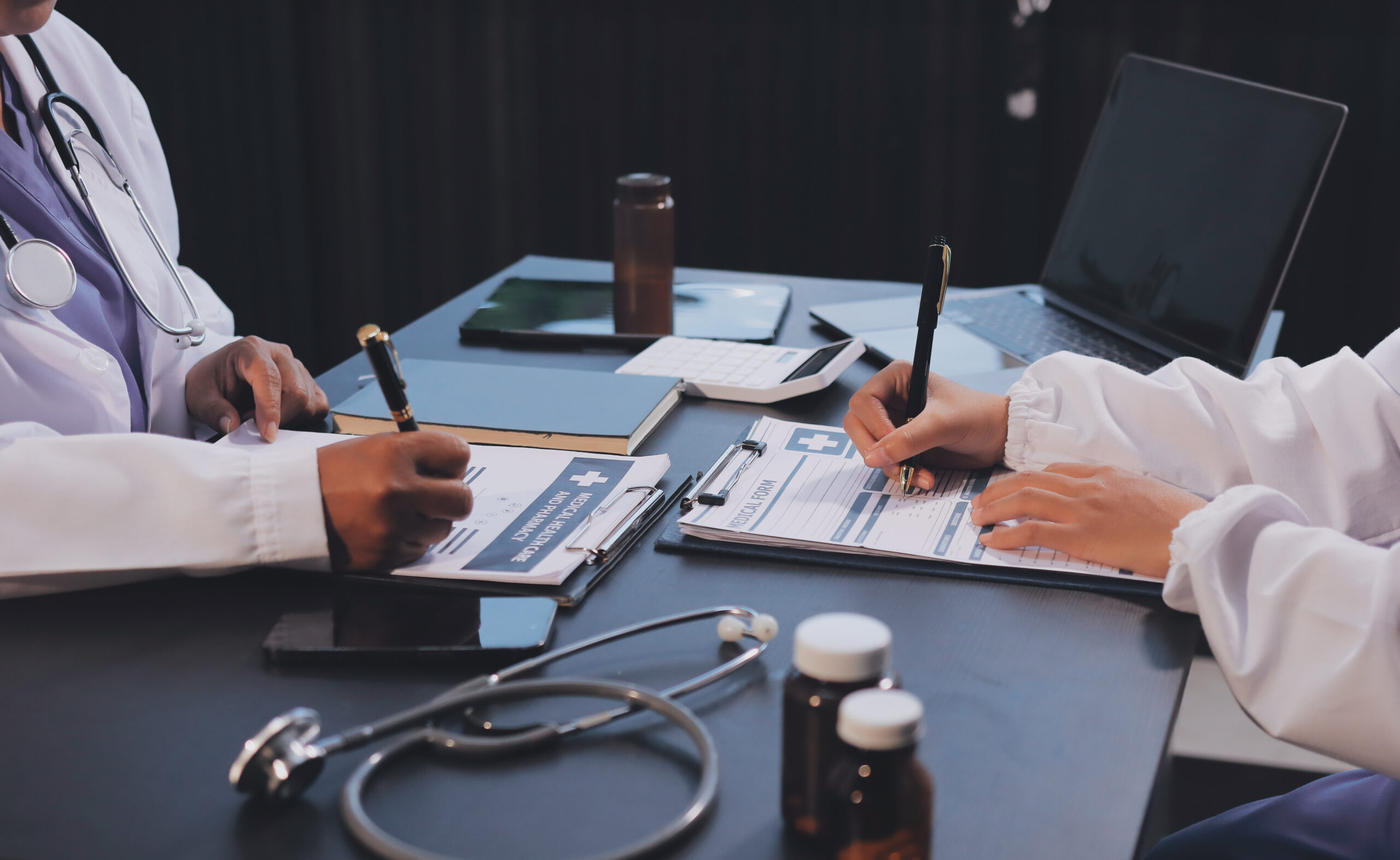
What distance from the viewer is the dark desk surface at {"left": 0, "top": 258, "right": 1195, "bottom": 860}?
58 centimetres

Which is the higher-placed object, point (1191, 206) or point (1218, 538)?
point (1191, 206)

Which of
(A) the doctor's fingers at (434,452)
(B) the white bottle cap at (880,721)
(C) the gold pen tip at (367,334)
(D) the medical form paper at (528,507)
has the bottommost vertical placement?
(D) the medical form paper at (528,507)

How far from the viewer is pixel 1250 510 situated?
2.57 feet

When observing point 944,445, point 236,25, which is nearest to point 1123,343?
point 944,445

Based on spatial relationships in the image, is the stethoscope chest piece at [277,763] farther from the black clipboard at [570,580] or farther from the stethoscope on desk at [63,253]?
the stethoscope on desk at [63,253]

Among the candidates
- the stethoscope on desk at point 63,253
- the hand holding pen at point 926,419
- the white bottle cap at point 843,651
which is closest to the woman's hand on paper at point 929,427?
the hand holding pen at point 926,419

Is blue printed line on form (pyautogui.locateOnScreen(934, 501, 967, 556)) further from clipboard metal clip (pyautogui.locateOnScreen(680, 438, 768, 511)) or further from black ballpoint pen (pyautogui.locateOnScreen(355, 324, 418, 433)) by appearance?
black ballpoint pen (pyautogui.locateOnScreen(355, 324, 418, 433))

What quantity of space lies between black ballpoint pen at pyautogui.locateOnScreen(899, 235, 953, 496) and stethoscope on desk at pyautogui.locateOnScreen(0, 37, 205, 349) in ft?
2.23

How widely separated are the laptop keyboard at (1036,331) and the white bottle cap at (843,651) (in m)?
0.87

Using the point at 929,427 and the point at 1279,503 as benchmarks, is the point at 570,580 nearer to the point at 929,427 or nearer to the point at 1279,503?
the point at 929,427

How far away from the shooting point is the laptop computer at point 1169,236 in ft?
4.24

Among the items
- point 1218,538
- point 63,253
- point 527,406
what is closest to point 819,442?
point 527,406

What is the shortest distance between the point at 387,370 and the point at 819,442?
437 mm

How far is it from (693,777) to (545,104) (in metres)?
2.49
